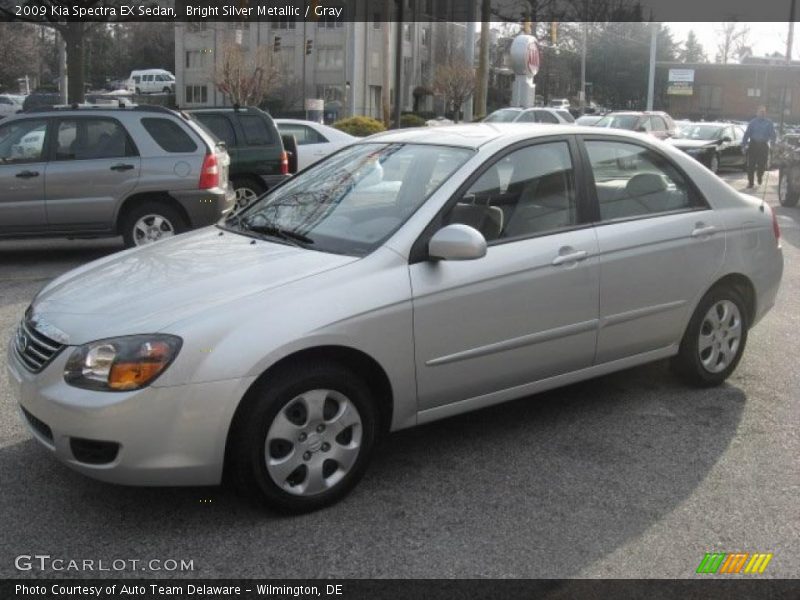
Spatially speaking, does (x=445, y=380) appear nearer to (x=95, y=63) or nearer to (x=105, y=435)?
(x=105, y=435)

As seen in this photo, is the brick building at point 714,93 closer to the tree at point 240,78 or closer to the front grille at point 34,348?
the tree at point 240,78

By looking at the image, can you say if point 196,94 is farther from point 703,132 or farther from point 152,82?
point 703,132

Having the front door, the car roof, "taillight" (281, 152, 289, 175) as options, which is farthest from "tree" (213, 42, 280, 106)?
the front door

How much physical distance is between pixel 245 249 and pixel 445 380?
1146mm

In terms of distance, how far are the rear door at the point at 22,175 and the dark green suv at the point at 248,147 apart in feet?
10.6

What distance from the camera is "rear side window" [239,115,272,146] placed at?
40.8 feet

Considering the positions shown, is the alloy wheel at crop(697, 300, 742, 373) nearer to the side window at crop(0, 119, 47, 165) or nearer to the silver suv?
the silver suv

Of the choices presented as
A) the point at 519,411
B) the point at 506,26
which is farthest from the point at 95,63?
the point at 519,411

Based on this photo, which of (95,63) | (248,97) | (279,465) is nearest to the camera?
(279,465)

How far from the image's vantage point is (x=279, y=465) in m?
3.62

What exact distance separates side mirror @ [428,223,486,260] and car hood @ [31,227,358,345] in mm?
378

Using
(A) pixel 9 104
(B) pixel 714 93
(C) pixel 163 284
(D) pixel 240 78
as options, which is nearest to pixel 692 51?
(B) pixel 714 93

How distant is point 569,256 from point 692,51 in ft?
325

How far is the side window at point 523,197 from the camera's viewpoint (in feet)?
14.3
